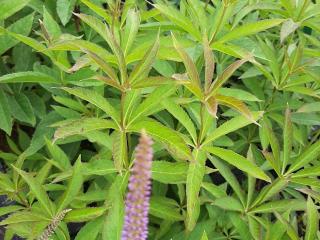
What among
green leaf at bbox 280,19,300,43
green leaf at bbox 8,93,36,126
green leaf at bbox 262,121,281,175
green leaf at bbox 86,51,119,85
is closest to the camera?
green leaf at bbox 86,51,119,85

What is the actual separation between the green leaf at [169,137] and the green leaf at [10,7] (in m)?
0.81

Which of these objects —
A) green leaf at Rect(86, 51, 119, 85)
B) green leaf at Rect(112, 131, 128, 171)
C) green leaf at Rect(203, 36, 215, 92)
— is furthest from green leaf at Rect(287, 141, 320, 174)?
green leaf at Rect(86, 51, 119, 85)

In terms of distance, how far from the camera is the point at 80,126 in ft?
5.57

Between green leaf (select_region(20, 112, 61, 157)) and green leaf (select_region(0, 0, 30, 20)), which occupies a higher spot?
green leaf (select_region(0, 0, 30, 20))

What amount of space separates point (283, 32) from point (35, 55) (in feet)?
4.31

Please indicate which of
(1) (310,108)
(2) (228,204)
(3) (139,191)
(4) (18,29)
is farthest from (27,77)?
(3) (139,191)

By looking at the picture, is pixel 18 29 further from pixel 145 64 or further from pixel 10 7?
pixel 145 64

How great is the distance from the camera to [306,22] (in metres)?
2.31

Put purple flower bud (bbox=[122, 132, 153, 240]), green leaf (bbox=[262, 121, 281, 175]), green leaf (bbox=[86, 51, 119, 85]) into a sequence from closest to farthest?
purple flower bud (bbox=[122, 132, 153, 240]), green leaf (bbox=[86, 51, 119, 85]), green leaf (bbox=[262, 121, 281, 175])

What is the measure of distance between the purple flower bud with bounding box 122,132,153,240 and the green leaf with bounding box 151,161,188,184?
885 mm

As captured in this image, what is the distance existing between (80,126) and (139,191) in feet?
2.78

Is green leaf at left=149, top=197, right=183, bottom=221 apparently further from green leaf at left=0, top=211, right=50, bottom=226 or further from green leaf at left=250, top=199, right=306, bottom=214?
green leaf at left=0, top=211, right=50, bottom=226

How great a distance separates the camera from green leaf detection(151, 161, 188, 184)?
188 cm

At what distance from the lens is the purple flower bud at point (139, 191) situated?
2.81 ft
